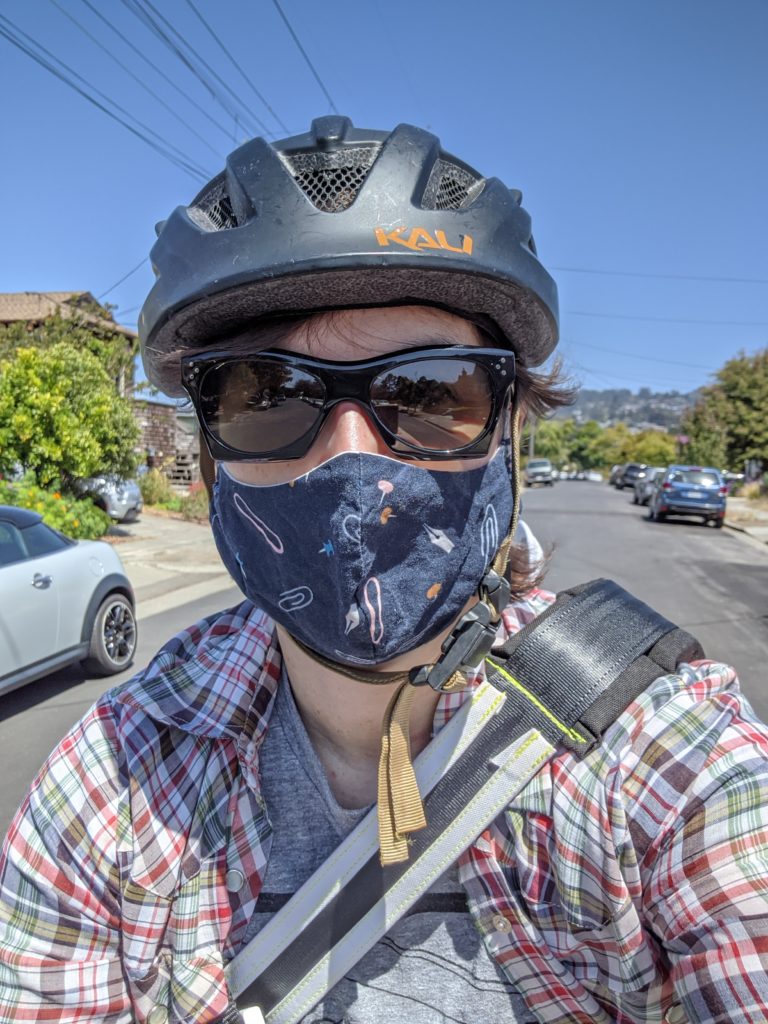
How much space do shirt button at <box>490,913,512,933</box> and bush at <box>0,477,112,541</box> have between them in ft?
31.2

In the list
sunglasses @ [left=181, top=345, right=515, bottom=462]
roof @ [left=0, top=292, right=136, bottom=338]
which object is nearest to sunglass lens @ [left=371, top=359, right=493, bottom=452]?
sunglasses @ [left=181, top=345, right=515, bottom=462]

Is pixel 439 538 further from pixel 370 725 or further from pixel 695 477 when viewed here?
pixel 695 477

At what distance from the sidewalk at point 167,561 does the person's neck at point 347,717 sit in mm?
7285

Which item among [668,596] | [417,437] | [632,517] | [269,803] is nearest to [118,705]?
[269,803]

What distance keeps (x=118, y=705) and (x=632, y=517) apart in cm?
2142

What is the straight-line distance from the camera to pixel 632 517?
2122 cm

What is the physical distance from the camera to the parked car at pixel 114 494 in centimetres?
1259

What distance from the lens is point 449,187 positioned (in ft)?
4.68

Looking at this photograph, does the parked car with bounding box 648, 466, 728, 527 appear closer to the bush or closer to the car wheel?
the bush

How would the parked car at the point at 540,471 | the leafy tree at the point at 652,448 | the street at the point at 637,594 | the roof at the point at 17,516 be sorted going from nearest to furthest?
the street at the point at 637,594, the roof at the point at 17,516, the parked car at the point at 540,471, the leafy tree at the point at 652,448

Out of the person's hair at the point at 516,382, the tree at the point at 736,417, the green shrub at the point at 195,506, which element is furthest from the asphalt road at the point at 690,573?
the tree at the point at 736,417

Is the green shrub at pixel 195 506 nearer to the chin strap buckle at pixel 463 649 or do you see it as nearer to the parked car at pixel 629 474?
the chin strap buckle at pixel 463 649

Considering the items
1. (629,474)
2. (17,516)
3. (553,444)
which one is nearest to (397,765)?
(17,516)

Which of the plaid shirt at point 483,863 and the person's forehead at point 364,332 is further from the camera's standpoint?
the person's forehead at point 364,332
